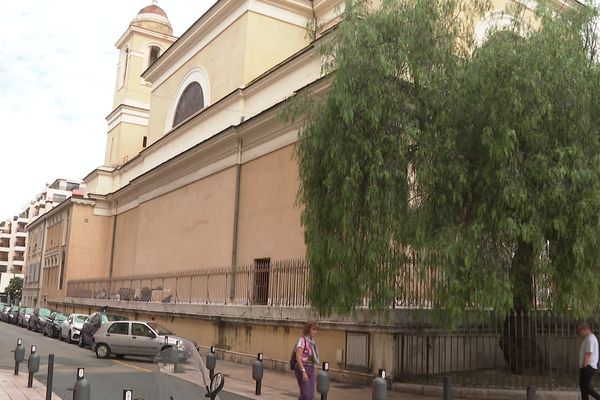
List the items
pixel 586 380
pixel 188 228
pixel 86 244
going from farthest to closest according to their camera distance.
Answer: pixel 86 244 → pixel 188 228 → pixel 586 380

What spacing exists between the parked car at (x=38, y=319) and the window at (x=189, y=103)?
12.3m

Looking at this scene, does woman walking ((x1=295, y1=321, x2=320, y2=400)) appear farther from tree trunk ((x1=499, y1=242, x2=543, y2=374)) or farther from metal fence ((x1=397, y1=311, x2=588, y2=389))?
tree trunk ((x1=499, y1=242, x2=543, y2=374))

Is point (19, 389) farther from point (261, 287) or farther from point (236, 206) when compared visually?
point (236, 206)

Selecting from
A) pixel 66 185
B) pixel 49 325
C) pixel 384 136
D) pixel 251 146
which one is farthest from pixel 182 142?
pixel 66 185

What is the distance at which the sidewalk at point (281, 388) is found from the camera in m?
12.4

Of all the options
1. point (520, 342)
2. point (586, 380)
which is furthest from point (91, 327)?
point (586, 380)

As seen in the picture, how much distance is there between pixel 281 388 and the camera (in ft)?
45.1

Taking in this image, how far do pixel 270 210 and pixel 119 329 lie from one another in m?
6.79

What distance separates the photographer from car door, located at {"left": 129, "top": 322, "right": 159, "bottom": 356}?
19.3 meters

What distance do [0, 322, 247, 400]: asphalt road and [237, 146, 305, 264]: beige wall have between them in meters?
5.91

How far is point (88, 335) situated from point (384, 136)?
1613 centimetres

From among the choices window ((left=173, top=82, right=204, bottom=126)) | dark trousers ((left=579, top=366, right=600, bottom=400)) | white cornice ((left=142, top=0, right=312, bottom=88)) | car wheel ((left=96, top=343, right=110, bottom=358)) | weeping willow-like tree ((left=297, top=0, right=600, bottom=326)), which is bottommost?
car wheel ((left=96, top=343, right=110, bottom=358))

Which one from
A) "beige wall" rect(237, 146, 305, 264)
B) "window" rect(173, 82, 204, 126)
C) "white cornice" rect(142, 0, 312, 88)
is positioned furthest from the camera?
"window" rect(173, 82, 204, 126)

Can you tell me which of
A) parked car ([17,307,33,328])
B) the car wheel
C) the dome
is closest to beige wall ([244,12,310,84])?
the car wheel
